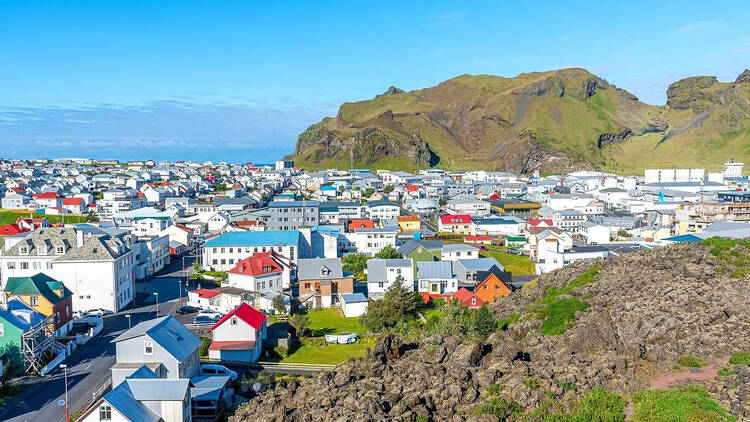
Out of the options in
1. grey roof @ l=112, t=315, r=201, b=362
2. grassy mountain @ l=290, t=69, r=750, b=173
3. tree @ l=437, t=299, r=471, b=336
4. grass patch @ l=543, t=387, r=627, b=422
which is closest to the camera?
grass patch @ l=543, t=387, r=627, b=422

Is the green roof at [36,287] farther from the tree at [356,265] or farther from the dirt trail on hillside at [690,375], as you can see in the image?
the dirt trail on hillside at [690,375]

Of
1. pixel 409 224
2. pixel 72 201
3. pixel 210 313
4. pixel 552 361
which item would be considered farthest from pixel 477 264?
pixel 72 201

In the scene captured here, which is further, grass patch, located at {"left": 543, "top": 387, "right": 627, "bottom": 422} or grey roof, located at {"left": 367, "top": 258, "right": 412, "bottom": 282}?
grey roof, located at {"left": 367, "top": 258, "right": 412, "bottom": 282}

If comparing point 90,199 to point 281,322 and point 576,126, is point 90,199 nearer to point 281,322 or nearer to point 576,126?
point 281,322

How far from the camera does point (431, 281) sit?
1490 inches

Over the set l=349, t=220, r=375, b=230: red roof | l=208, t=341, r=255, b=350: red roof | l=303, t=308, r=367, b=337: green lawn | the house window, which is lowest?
l=303, t=308, r=367, b=337: green lawn

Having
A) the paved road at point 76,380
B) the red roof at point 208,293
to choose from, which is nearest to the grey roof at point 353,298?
the red roof at point 208,293

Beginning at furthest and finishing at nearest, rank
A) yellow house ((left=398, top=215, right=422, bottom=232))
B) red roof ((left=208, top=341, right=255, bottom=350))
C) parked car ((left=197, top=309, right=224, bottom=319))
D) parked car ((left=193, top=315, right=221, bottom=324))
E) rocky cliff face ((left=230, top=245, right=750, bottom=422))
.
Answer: yellow house ((left=398, top=215, right=422, bottom=232)) → parked car ((left=197, top=309, right=224, bottom=319)) → parked car ((left=193, top=315, right=221, bottom=324)) → red roof ((left=208, top=341, right=255, bottom=350)) → rocky cliff face ((left=230, top=245, right=750, bottom=422))

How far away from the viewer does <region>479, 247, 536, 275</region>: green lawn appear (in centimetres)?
4609

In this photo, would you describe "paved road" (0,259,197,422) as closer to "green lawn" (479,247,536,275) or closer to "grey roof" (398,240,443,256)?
"grey roof" (398,240,443,256)

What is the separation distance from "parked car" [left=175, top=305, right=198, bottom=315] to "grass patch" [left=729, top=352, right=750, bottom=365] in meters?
27.2

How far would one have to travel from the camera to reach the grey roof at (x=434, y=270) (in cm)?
3791

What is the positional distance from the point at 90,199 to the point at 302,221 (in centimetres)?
4187

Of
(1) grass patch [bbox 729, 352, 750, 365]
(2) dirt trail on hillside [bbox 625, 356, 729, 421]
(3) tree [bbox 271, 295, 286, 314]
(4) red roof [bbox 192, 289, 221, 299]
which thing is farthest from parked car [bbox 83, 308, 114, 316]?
(1) grass patch [bbox 729, 352, 750, 365]
